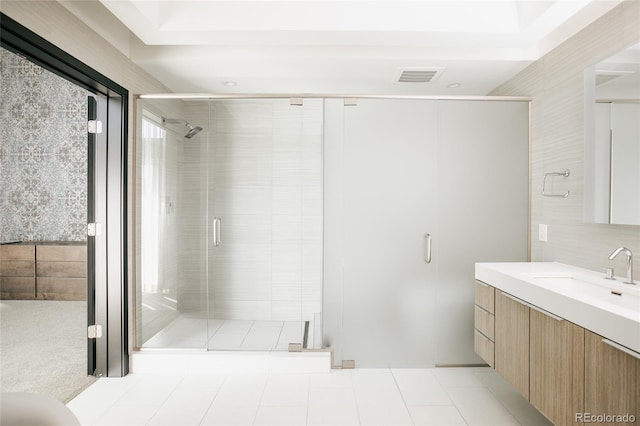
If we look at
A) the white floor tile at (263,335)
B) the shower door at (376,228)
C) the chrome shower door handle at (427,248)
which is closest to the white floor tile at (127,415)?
the white floor tile at (263,335)

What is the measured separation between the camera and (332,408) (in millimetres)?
2240

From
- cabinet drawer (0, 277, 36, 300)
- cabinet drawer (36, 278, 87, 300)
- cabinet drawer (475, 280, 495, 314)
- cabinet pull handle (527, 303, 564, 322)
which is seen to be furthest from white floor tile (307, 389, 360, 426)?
cabinet drawer (0, 277, 36, 300)

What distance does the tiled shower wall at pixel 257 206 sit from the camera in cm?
276

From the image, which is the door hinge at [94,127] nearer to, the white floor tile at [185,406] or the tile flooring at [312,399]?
the tile flooring at [312,399]

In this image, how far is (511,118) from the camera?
2.80 m

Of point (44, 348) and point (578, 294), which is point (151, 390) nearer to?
point (44, 348)

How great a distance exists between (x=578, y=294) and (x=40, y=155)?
572cm

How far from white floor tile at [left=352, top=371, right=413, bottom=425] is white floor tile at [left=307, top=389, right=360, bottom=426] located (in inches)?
1.9

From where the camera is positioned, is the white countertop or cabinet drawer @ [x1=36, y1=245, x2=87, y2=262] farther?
cabinet drawer @ [x1=36, y1=245, x2=87, y2=262]

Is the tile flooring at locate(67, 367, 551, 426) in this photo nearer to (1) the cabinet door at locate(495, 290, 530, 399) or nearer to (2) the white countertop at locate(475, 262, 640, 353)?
(1) the cabinet door at locate(495, 290, 530, 399)

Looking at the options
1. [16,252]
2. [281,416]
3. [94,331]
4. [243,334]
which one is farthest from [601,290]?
[16,252]

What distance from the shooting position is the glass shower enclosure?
2.76 metres

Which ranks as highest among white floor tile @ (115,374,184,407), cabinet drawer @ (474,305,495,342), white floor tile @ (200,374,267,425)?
cabinet drawer @ (474,305,495,342)

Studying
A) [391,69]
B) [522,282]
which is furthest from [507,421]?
[391,69]
